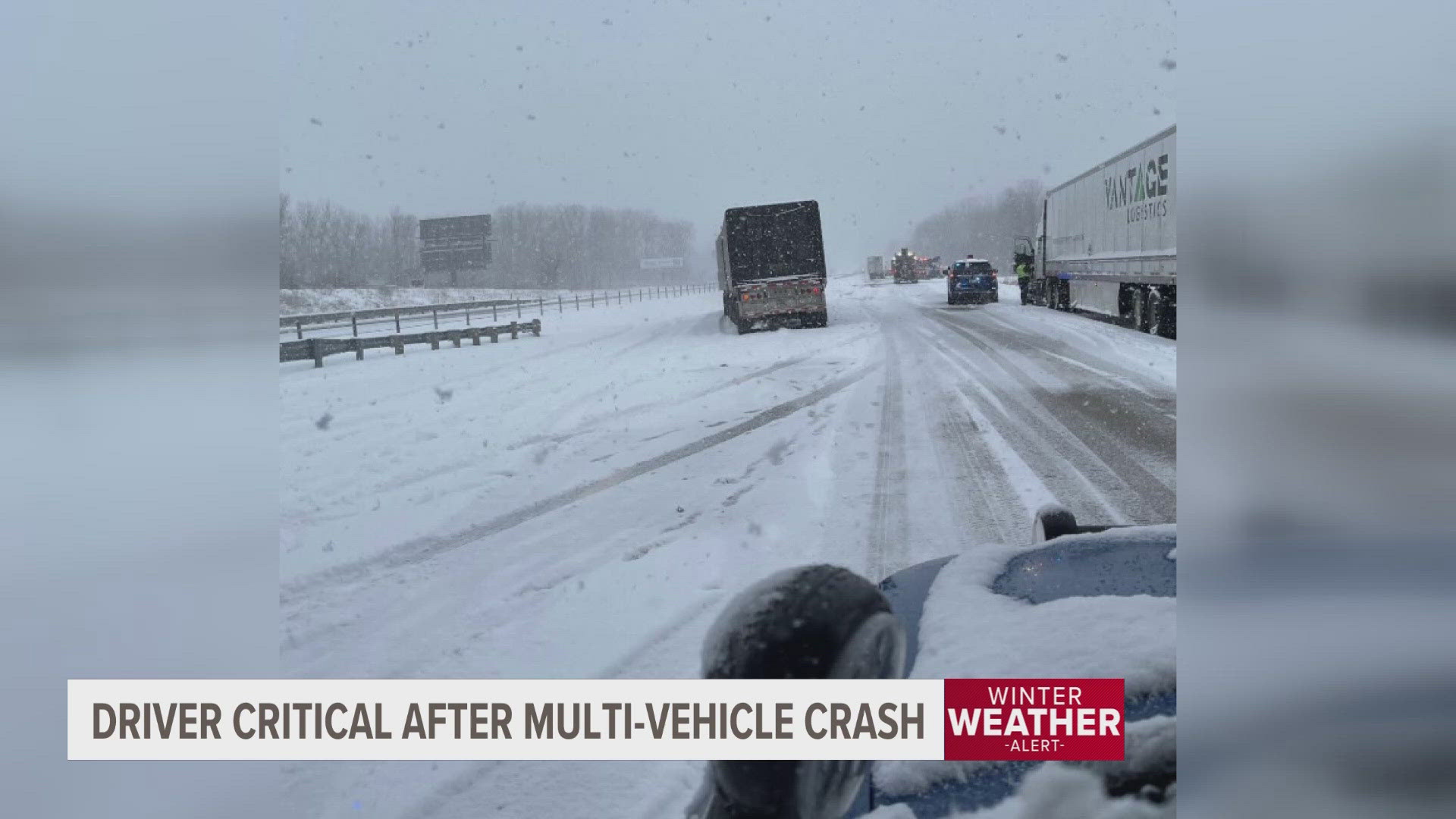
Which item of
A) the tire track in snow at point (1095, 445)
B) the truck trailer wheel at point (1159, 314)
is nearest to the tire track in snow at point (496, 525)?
the tire track in snow at point (1095, 445)

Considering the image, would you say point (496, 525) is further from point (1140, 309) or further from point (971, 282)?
point (971, 282)

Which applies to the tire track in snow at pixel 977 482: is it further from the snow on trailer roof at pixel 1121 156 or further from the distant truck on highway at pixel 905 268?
the distant truck on highway at pixel 905 268

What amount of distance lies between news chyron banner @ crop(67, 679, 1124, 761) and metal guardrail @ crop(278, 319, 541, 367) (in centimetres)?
1368

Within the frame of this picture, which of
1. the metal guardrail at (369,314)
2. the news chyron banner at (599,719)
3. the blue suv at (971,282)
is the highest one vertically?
the blue suv at (971,282)

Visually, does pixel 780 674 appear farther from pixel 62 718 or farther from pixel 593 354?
pixel 593 354

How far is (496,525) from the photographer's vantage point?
6.32 metres

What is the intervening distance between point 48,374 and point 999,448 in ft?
39.1

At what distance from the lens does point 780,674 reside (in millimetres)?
1462

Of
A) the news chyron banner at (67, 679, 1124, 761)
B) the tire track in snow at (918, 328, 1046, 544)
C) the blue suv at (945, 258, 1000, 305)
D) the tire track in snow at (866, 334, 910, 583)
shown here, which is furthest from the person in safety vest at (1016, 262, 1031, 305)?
the news chyron banner at (67, 679, 1124, 761)

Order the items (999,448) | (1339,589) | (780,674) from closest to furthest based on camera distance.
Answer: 1. (780,674)
2. (1339,589)
3. (999,448)

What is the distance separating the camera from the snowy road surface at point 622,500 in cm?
388

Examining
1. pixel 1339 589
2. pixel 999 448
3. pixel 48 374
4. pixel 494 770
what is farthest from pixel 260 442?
pixel 48 374

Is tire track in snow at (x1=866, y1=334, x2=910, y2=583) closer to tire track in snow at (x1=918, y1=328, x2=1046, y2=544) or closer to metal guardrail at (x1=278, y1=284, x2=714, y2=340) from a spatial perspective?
tire track in snow at (x1=918, y1=328, x2=1046, y2=544)

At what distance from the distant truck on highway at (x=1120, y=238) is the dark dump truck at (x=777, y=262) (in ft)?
20.6
